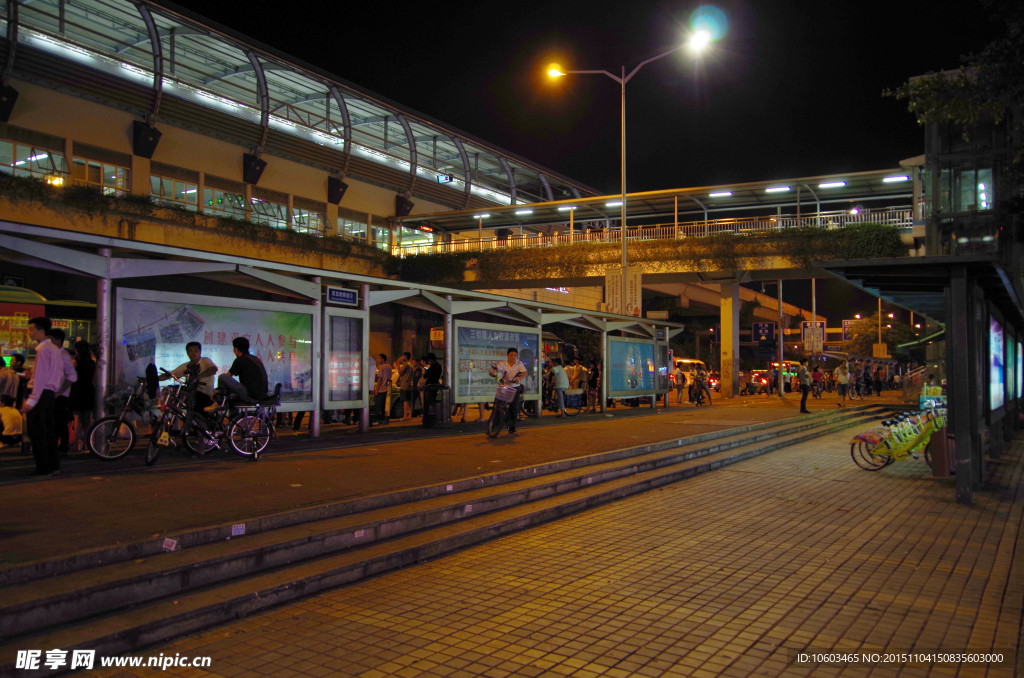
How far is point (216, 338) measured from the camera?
10.5m

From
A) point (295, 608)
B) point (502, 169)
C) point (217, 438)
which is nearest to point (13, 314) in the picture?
point (217, 438)

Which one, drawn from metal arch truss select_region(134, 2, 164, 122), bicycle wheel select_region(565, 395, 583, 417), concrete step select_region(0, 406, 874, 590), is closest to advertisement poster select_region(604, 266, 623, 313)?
bicycle wheel select_region(565, 395, 583, 417)

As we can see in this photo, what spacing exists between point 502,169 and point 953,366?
40.9 m

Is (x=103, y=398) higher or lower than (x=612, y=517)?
higher

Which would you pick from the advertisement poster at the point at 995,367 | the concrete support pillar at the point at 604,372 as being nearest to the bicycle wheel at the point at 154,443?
the advertisement poster at the point at 995,367

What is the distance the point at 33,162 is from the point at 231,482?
23.7m

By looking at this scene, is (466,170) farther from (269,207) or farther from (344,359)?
(344,359)

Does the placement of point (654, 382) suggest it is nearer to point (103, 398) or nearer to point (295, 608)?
point (103, 398)

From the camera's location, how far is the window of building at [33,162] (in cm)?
2412

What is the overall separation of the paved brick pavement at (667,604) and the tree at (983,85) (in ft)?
13.4

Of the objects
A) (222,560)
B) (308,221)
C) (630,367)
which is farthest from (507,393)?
(308,221)

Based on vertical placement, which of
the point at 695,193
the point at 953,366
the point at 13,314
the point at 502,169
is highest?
the point at 502,169

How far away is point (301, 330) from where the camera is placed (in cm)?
1168

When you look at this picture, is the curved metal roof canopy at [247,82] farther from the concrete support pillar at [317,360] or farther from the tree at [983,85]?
the tree at [983,85]
